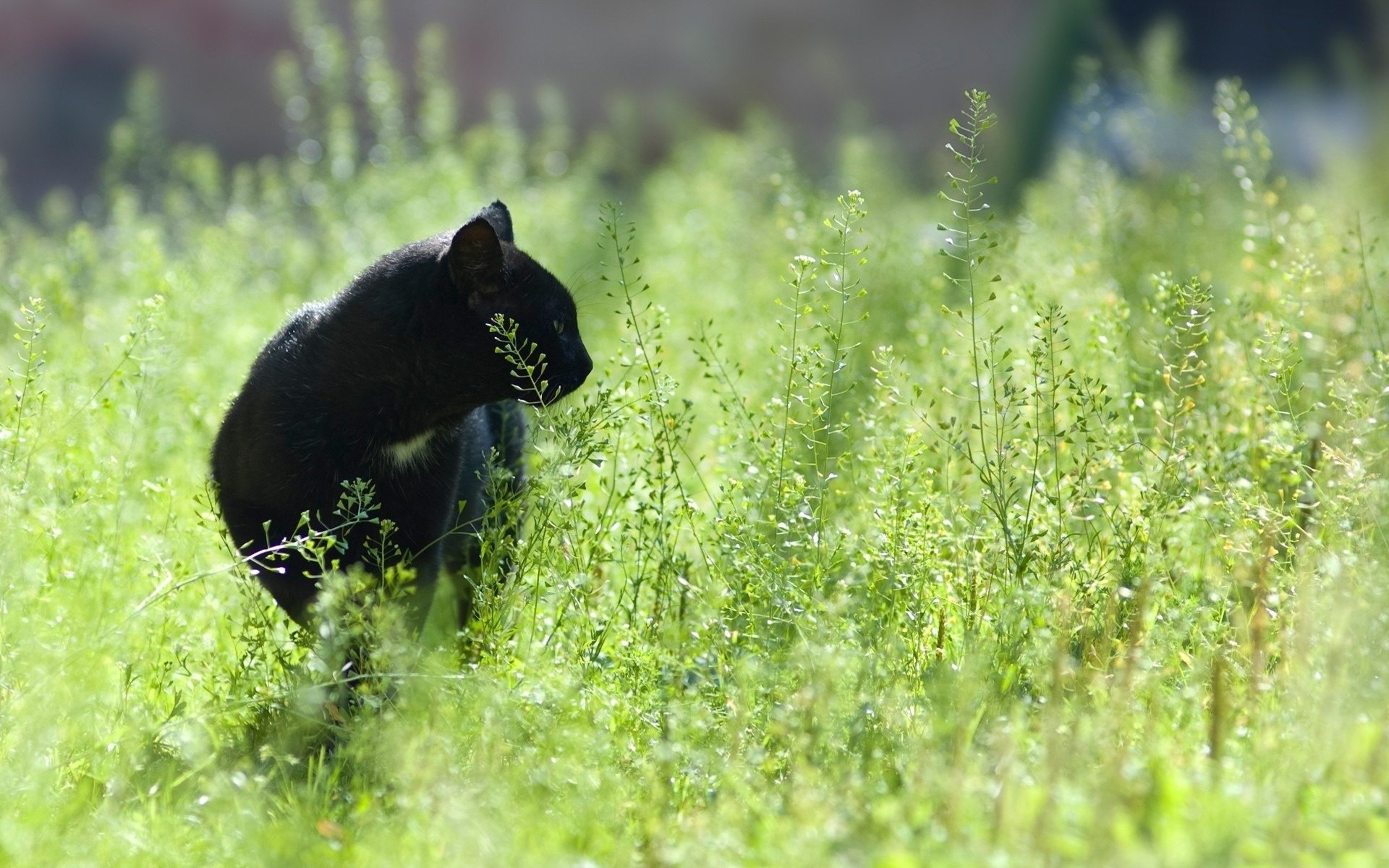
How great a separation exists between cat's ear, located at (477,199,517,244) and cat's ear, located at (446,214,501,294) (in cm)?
36

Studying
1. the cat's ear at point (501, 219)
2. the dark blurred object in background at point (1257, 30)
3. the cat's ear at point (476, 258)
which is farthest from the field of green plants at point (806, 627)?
the dark blurred object in background at point (1257, 30)

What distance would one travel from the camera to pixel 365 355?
284cm

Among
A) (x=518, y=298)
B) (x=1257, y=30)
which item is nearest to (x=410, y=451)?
(x=518, y=298)

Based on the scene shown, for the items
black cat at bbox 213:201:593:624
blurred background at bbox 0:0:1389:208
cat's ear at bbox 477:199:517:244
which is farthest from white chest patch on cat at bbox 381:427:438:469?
blurred background at bbox 0:0:1389:208

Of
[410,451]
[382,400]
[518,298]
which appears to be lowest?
[410,451]

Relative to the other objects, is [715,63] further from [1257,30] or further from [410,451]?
[410,451]

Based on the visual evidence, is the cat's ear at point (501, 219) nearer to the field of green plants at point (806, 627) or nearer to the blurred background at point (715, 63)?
the field of green plants at point (806, 627)

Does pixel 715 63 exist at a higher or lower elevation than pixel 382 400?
higher

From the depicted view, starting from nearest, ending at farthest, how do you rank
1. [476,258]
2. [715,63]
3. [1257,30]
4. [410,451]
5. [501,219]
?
1. [476,258]
2. [410,451]
3. [501,219]
4. [1257,30]
5. [715,63]

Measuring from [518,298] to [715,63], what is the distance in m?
8.51

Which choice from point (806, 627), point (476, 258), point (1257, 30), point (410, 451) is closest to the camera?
point (806, 627)

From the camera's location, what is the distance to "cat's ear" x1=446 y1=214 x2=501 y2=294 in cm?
275

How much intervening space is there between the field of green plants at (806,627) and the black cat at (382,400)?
0.50ft

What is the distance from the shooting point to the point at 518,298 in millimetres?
2986
